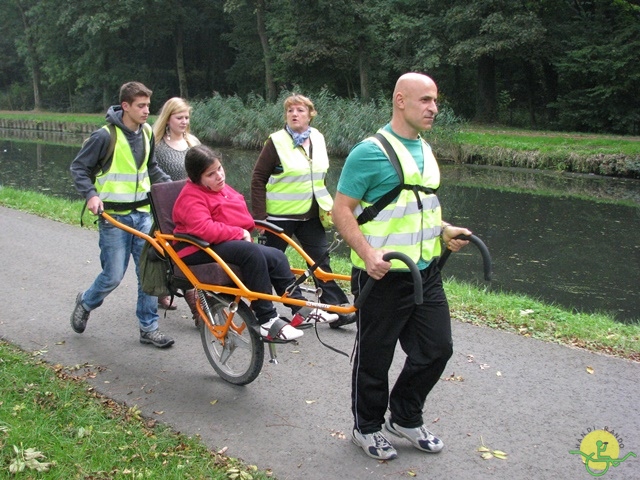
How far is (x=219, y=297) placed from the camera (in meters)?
5.25

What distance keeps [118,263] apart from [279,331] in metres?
1.89

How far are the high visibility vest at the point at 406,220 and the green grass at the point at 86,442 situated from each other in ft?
4.65

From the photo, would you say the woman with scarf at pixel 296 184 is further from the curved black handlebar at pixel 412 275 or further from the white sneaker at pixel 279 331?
the curved black handlebar at pixel 412 275

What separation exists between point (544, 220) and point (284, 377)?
39.9 ft

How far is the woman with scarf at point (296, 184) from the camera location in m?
6.60

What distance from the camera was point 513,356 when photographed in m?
5.84

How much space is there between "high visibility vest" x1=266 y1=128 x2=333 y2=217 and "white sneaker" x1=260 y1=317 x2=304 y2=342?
1965 millimetres

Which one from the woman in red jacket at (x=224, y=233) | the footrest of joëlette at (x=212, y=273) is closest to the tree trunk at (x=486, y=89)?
the woman in red jacket at (x=224, y=233)

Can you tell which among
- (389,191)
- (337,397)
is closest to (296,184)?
(337,397)

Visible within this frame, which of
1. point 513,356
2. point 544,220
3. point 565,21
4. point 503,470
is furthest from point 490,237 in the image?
point 565,21

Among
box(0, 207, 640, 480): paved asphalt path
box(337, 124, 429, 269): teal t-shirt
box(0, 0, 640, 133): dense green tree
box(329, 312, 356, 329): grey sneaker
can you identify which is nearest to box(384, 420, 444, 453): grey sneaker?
box(0, 207, 640, 480): paved asphalt path

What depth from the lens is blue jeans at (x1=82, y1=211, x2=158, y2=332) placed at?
6.02 metres

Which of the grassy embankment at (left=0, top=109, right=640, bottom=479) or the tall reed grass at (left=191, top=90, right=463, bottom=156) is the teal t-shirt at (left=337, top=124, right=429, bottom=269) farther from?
the tall reed grass at (left=191, top=90, right=463, bottom=156)

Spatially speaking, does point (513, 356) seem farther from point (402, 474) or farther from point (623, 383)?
point (402, 474)
